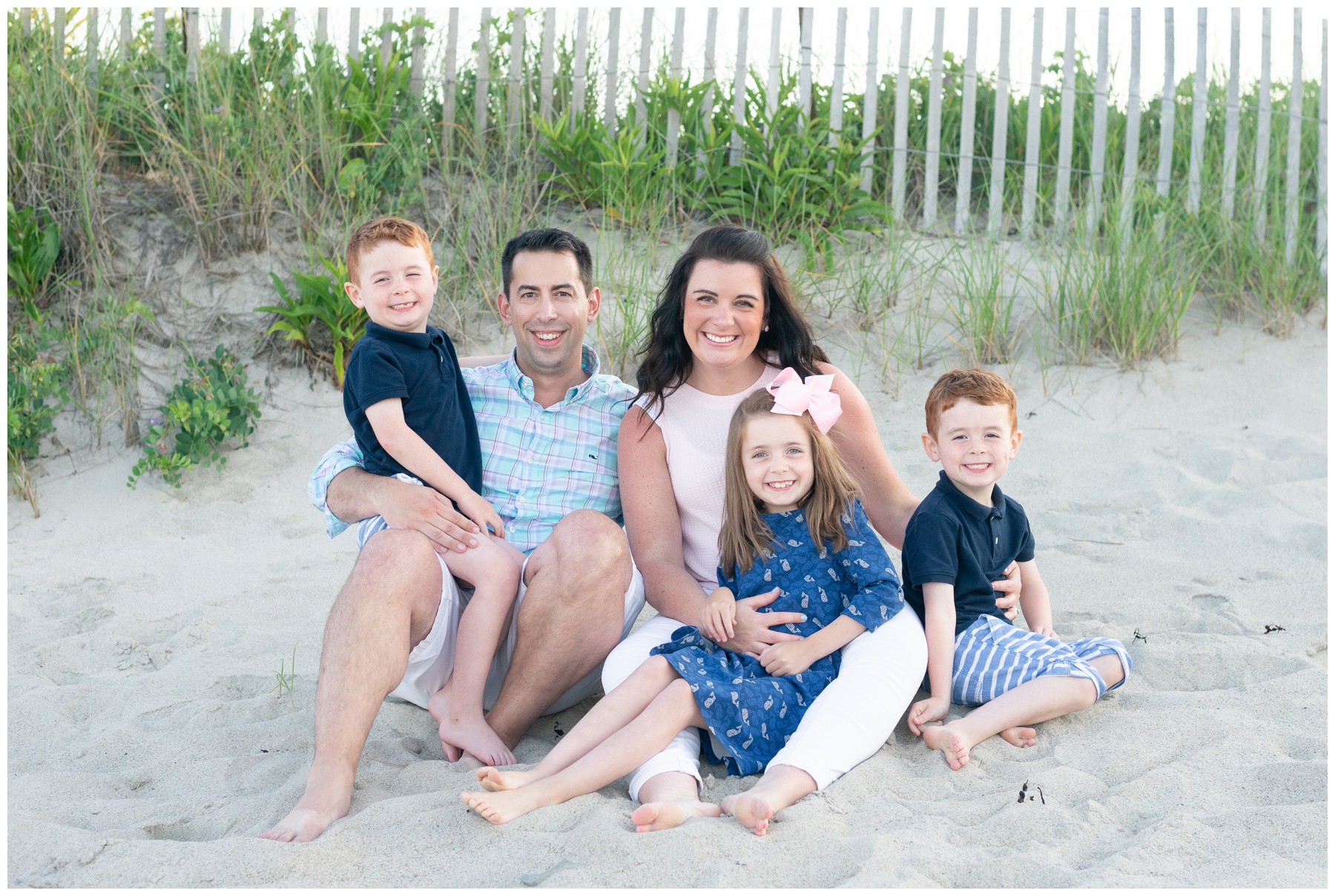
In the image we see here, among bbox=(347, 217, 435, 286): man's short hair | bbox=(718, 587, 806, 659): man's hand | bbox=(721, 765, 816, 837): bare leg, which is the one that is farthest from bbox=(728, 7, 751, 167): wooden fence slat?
bbox=(721, 765, 816, 837): bare leg

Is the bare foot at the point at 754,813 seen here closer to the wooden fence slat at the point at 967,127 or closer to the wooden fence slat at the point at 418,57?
the wooden fence slat at the point at 967,127

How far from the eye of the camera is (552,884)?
198 cm

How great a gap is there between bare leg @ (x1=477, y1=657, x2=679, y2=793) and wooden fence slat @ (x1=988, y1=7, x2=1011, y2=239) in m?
4.47

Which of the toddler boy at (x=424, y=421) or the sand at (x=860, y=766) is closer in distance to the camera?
the sand at (x=860, y=766)

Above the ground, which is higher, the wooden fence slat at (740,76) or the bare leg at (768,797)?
the wooden fence slat at (740,76)

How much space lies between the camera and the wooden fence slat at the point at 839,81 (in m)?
6.27

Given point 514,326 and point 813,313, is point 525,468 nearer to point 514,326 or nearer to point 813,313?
point 514,326

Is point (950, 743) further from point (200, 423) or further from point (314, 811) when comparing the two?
point (200, 423)

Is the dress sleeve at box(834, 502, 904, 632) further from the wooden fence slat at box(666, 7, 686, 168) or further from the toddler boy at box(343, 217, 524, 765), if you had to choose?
the wooden fence slat at box(666, 7, 686, 168)

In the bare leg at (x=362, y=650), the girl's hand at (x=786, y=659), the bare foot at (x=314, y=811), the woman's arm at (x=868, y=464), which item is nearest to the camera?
the bare foot at (x=314, y=811)

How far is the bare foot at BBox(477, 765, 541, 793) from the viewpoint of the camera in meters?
2.23

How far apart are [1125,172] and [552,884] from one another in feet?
18.6

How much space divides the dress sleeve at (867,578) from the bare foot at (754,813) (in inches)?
23.3

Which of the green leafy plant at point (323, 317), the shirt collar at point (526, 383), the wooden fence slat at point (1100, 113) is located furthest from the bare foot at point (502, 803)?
the wooden fence slat at point (1100, 113)
